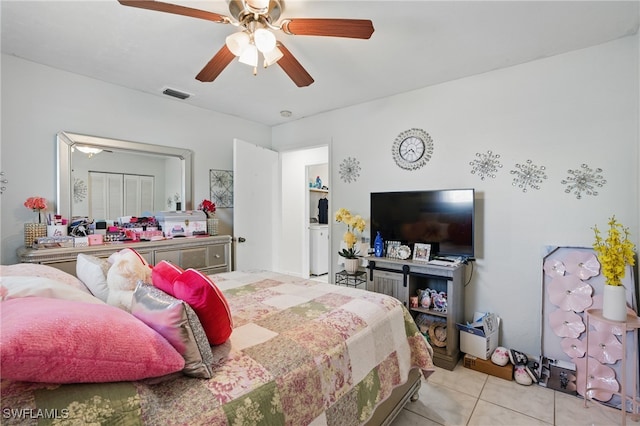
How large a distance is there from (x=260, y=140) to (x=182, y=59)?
6.41 feet

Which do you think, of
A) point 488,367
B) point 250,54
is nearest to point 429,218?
point 488,367

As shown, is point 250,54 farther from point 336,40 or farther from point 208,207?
point 208,207

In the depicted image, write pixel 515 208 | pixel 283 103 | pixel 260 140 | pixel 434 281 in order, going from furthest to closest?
pixel 260 140, pixel 283 103, pixel 434 281, pixel 515 208

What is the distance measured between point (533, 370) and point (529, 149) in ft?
5.92

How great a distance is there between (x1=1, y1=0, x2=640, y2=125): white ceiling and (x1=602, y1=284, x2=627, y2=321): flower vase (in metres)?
1.75

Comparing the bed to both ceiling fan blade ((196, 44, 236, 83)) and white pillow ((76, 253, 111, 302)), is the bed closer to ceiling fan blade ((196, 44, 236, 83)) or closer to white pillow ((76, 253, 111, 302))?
white pillow ((76, 253, 111, 302))

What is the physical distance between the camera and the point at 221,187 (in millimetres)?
3859

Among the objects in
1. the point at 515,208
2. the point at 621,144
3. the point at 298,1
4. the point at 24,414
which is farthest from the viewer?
the point at 515,208

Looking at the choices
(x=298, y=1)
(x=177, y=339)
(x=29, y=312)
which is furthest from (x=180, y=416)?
(x=298, y=1)

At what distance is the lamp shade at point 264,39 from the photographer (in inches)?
64.2

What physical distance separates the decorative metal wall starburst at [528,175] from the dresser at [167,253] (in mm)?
3017

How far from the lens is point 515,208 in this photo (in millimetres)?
2580

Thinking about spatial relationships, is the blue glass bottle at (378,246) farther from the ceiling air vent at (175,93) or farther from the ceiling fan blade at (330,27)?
the ceiling air vent at (175,93)

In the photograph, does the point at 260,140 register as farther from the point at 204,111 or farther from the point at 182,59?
the point at 182,59
